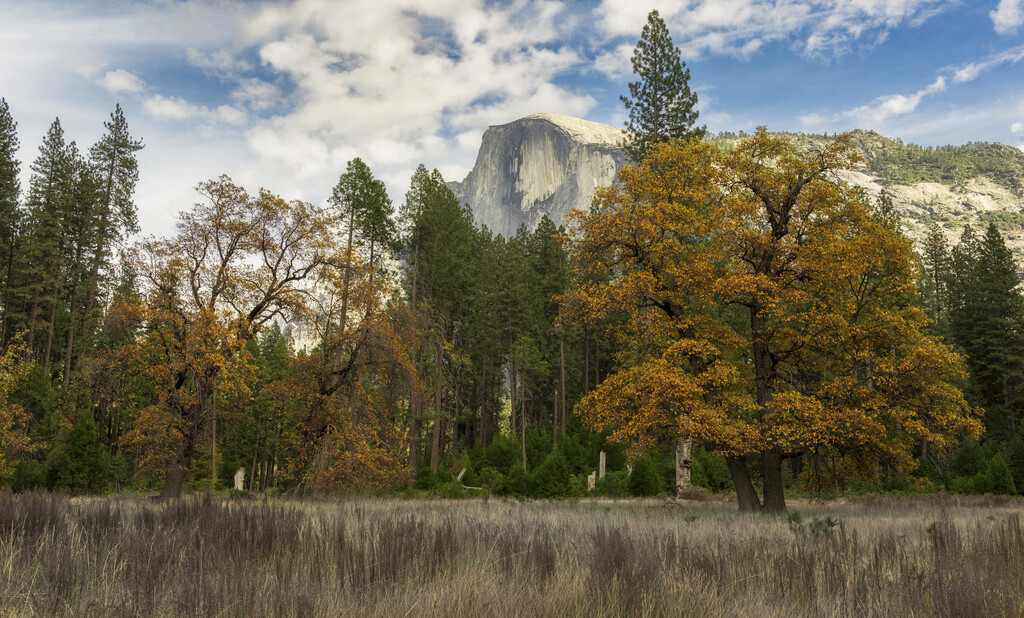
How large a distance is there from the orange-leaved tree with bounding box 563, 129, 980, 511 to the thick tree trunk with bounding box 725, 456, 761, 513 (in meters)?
0.04

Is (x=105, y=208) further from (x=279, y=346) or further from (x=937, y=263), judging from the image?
(x=937, y=263)

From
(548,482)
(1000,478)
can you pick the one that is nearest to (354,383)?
(548,482)

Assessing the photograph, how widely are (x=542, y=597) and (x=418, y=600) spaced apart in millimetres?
814

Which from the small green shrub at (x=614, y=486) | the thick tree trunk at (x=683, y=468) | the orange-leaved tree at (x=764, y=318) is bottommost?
the small green shrub at (x=614, y=486)

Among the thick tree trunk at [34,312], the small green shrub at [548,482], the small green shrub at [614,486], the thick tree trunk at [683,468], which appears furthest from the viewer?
the thick tree trunk at [34,312]

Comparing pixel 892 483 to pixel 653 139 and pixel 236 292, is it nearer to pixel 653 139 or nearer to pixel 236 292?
pixel 653 139

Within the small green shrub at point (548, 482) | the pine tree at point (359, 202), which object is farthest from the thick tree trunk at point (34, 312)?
the small green shrub at point (548, 482)

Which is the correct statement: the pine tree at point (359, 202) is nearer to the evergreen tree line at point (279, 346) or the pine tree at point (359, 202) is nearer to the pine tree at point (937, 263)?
the evergreen tree line at point (279, 346)

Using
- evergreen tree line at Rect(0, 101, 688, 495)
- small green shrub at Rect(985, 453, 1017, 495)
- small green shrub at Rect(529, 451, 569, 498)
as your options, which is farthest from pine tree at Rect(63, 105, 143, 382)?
small green shrub at Rect(985, 453, 1017, 495)

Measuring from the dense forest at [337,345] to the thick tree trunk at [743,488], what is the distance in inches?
62.3

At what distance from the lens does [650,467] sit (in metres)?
23.8

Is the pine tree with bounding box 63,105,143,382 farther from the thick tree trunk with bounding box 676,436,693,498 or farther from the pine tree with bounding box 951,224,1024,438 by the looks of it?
the pine tree with bounding box 951,224,1024,438

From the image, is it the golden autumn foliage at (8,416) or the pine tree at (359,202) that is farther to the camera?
the pine tree at (359,202)

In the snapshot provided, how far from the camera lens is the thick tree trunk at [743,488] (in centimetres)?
1458
